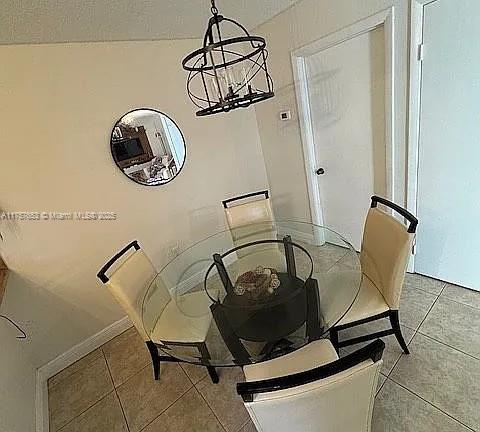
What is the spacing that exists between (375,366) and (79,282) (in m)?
2.26

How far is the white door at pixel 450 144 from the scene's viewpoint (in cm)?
169

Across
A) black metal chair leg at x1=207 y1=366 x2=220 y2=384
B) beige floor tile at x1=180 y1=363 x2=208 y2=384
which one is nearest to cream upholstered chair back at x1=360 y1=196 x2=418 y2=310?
black metal chair leg at x1=207 y1=366 x2=220 y2=384

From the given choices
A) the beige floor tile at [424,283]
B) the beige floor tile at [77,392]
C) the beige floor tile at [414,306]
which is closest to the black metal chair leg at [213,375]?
the beige floor tile at [77,392]

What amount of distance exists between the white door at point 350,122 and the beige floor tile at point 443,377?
1.27 meters

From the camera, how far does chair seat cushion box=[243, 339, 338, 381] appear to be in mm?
1347

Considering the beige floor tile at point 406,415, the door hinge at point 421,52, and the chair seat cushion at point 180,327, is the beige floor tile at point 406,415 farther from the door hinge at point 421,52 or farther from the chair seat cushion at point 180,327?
the door hinge at point 421,52

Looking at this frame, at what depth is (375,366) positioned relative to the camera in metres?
0.86

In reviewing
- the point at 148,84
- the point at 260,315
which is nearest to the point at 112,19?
the point at 148,84

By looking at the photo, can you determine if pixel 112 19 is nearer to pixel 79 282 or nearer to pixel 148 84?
pixel 148 84

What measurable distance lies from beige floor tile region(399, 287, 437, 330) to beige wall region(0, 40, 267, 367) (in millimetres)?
2060

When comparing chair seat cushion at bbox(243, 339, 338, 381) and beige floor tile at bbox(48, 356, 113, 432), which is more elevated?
chair seat cushion at bbox(243, 339, 338, 381)

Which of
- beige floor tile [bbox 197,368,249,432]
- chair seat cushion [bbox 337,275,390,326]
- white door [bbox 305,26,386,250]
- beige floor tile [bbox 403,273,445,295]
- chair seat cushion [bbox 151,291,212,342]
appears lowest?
beige floor tile [bbox 403,273,445,295]

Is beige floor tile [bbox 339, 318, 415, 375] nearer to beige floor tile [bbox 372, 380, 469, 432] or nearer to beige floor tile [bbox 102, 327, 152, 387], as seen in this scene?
beige floor tile [bbox 372, 380, 469, 432]

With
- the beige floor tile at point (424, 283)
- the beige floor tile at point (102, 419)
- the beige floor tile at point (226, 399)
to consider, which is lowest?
the beige floor tile at point (424, 283)
